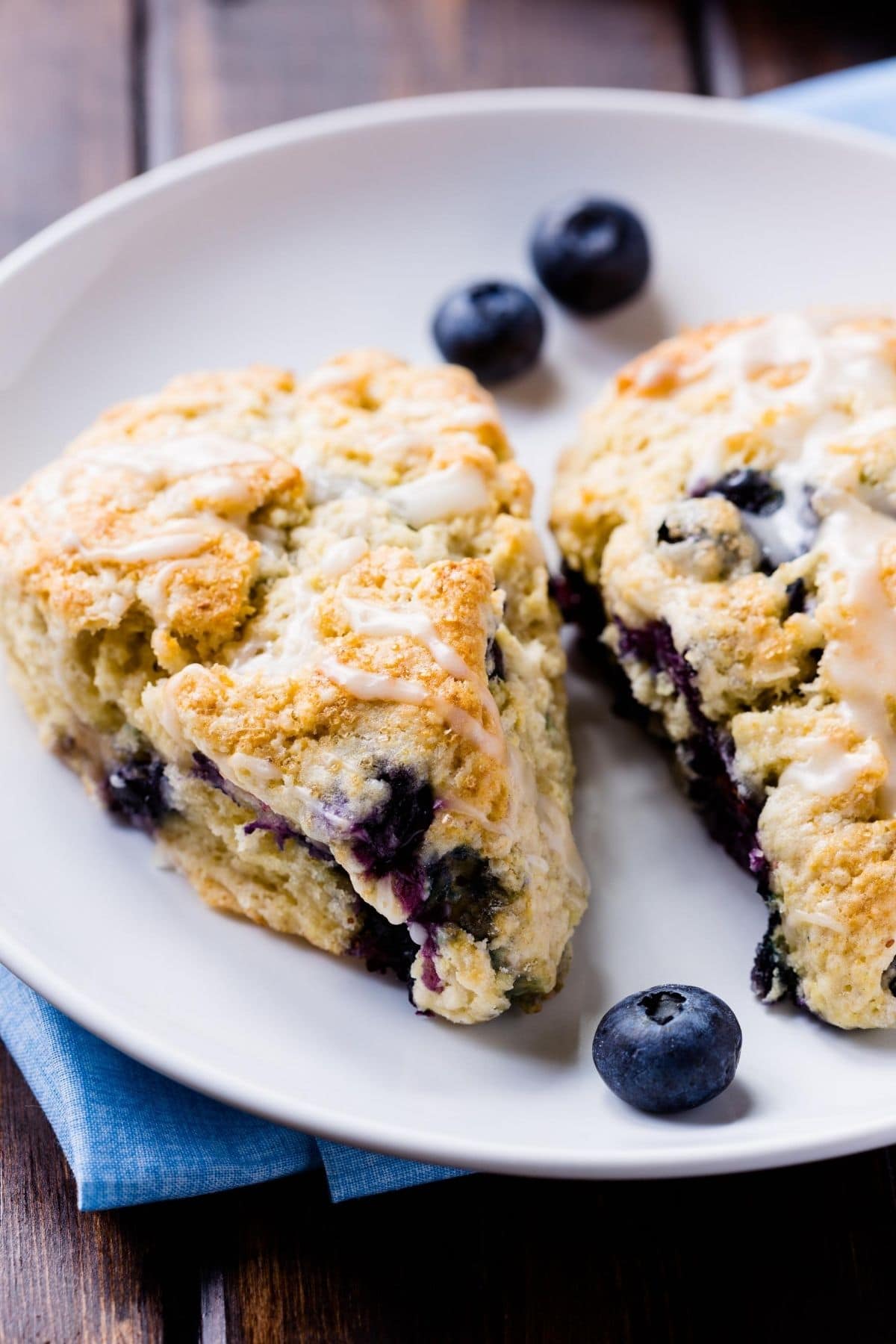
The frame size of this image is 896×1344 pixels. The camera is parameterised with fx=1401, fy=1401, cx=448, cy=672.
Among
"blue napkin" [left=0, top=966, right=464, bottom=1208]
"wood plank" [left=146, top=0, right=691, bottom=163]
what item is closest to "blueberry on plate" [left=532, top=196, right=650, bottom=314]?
"wood plank" [left=146, top=0, right=691, bottom=163]

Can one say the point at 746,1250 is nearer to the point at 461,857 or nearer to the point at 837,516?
the point at 461,857

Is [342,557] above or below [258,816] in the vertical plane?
above

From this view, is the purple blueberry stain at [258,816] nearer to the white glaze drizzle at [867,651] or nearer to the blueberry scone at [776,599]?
the blueberry scone at [776,599]

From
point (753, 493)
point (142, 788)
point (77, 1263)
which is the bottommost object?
point (77, 1263)

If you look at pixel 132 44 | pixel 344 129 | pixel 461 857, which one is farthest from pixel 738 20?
pixel 461 857

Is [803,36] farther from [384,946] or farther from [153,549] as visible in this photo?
[384,946]

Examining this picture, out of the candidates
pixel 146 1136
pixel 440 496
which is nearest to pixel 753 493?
pixel 440 496

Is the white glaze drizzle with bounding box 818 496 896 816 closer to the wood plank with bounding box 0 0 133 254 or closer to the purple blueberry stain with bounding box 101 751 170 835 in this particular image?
the purple blueberry stain with bounding box 101 751 170 835
